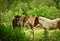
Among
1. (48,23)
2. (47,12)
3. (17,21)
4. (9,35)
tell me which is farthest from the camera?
(47,12)

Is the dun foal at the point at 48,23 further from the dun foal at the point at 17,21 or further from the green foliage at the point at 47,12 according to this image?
the green foliage at the point at 47,12

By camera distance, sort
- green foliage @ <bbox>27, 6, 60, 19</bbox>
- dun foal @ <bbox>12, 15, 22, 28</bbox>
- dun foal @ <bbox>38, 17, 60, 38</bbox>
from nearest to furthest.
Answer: dun foal @ <bbox>38, 17, 60, 38</bbox>, dun foal @ <bbox>12, 15, 22, 28</bbox>, green foliage @ <bbox>27, 6, 60, 19</bbox>

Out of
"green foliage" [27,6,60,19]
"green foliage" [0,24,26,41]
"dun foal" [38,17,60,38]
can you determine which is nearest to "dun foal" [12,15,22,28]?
"dun foal" [38,17,60,38]

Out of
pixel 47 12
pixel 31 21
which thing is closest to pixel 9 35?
pixel 31 21

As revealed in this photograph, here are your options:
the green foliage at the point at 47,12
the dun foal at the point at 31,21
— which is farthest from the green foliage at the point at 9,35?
Answer: the green foliage at the point at 47,12

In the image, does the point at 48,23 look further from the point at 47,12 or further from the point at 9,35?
the point at 47,12

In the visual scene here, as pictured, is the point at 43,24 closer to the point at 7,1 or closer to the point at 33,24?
the point at 33,24

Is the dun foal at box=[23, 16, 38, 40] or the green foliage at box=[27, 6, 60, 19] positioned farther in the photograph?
the green foliage at box=[27, 6, 60, 19]

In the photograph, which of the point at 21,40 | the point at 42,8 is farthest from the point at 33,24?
the point at 42,8

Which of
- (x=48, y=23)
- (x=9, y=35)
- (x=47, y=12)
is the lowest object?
(x=47, y=12)

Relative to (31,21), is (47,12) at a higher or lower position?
lower

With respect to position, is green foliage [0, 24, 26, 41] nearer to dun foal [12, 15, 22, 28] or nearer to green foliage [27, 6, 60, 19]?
dun foal [12, 15, 22, 28]

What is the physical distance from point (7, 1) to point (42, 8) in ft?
13.9

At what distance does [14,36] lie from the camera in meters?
4.24
